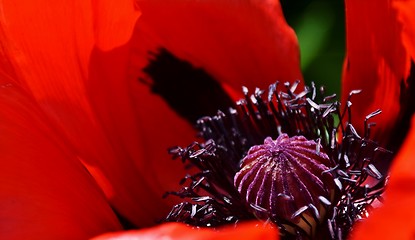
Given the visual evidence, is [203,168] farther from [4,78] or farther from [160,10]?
[4,78]

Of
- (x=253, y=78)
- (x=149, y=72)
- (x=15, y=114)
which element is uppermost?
(x=15, y=114)

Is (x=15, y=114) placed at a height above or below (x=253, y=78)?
above

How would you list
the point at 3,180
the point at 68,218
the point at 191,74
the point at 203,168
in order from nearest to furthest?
the point at 3,180 → the point at 68,218 → the point at 203,168 → the point at 191,74

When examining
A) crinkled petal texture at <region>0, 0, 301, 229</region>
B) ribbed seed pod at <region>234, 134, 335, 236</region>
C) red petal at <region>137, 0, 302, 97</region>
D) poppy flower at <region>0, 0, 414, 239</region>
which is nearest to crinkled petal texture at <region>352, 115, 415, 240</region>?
poppy flower at <region>0, 0, 414, 239</region>

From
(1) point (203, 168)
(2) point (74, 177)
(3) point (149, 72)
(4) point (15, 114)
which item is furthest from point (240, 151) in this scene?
(4) point (15, 114)

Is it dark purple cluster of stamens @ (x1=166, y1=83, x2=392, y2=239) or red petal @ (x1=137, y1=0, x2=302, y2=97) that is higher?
red petal @ (x1=137, y1=0, x2=302, y2=97)

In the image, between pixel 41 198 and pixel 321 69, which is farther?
pixel 321 69

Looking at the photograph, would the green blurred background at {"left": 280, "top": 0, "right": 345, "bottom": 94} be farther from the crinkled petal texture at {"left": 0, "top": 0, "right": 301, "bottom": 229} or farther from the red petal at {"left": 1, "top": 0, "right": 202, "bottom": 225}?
the red petal at {"left": 1, "top": 0, "right": 202, "bottom": 225}

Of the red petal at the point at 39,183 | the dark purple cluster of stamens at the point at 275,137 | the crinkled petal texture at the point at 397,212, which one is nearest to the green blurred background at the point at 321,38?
the dark purple cluster of stamens at the point at 275,137

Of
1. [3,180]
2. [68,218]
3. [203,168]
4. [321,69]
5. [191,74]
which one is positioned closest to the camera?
[3,180]
